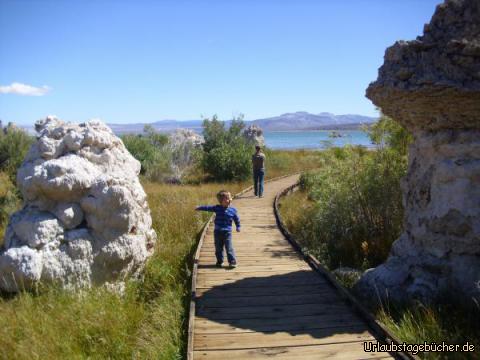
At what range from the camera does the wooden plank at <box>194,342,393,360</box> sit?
377 centimetres

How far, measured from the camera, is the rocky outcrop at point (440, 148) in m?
4.51

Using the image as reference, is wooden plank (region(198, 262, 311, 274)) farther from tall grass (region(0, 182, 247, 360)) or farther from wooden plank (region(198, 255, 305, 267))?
tall grass (region(0, 182, 247, 360))

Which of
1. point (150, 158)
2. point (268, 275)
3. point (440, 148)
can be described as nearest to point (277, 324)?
point (268, 275)

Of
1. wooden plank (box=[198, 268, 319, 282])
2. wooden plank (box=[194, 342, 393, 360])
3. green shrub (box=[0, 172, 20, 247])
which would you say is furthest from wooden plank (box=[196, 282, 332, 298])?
green shrub (box=[0, 172, 20, 247])

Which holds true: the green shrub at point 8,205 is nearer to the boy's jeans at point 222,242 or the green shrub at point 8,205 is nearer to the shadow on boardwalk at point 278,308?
the boy's jeans at point 222,242

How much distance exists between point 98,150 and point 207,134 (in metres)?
13.7

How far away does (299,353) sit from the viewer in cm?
386

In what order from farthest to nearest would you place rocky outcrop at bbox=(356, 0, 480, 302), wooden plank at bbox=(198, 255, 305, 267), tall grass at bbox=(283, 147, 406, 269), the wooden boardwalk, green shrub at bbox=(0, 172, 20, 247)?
1. green shrub at bbox=(0, 172, 20, 247)
2. tall grass at bbox=(283, 147, 406, 269)
3. wooden plank at bbox=(198, 255, 305, 267)
4. rocky outcrop at bbox=(356, 0, 480, 302)
5. the wooden boardwalk

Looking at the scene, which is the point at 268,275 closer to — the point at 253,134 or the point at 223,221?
the point at 223,221

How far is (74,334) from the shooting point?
448 centimetres

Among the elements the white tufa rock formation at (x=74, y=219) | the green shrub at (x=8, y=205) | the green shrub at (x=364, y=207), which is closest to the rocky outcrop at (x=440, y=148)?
the green shrub at (x=364, y=207)

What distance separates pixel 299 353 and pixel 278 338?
32 centimetres

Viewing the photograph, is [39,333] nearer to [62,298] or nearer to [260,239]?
[62,298]

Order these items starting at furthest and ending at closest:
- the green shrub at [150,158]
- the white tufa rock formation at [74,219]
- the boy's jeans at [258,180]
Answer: the green shrub at [150,158] < the boy's jeans at [258,180] < the white tufa rock formation at [74,219]
